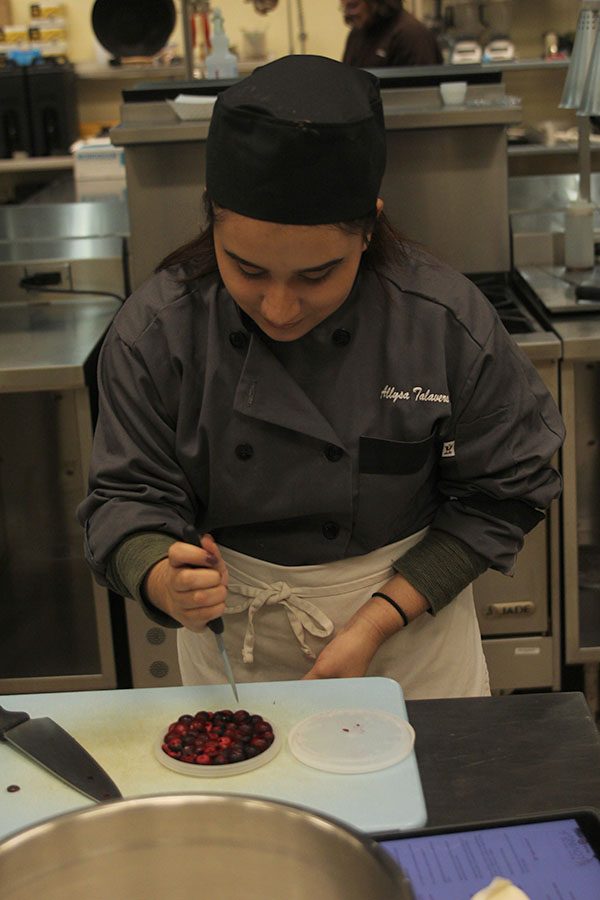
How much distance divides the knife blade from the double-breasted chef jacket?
260 millimetres

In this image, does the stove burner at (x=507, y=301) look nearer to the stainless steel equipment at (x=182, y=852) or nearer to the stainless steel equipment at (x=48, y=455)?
the stainless steel equipment at (x=48, y=455)

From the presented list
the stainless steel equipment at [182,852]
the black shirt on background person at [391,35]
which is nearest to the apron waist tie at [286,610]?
the stainless steel equipment at [182,852]

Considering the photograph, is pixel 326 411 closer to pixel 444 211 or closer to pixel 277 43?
pixel 444 211

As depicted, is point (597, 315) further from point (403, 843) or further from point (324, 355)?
point (403, 843)

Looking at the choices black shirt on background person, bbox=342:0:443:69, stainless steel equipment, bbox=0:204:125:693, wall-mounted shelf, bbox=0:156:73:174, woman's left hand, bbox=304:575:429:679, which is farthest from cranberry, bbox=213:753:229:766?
wall-mounted shelf, bbox=0:156:73:174

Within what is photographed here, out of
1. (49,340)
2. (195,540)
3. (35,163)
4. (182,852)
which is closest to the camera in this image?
(182,852)

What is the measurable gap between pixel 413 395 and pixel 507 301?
1.22 meters

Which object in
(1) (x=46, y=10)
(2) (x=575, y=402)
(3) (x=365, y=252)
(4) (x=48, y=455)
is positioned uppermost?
(1) (x=46, y=10)

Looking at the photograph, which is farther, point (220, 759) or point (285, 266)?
point (285, 266)

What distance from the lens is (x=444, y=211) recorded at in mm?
Result: 2584

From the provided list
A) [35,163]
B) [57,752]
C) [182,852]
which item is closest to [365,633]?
[57,752]

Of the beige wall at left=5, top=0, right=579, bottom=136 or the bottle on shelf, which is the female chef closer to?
the bottle on shelf

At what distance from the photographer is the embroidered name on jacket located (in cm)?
142

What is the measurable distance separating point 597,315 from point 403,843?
1668 mm
